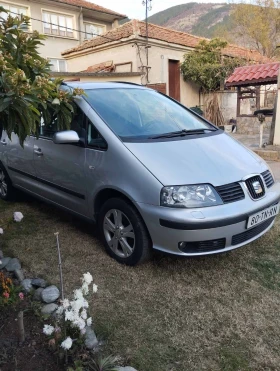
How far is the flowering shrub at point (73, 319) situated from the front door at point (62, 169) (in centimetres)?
147

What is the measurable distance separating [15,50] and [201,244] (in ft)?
6.51

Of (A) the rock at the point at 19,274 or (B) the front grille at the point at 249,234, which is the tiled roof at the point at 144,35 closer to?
(B) the front grille at the point at 249,234

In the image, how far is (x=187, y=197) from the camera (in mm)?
2553

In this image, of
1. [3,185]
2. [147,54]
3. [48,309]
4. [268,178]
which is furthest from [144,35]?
[48,309]

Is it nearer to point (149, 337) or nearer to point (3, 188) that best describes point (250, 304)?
point (149, 337)

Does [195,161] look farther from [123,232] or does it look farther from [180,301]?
[180,301]

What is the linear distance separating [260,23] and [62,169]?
83.1 feet

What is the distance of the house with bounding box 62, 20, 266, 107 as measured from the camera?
14930 mm

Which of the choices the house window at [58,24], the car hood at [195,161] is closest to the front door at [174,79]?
the house window at [58,24]

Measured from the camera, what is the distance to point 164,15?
83438 millimetres

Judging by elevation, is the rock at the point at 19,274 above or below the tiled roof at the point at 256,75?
below

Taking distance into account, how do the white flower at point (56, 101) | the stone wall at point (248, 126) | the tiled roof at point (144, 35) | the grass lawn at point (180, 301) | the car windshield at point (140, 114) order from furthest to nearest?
the tiled roof at point (144, 35)
the stone wall at point (248, 126)
the car windshield at point (140, 114)
the white flower at point (56, 101)
the grass lawn at point (180, 301)

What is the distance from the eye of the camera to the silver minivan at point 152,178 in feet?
8.39

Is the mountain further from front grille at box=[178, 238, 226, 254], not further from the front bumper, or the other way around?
front grille at box=[178, 238, 226, 254]
